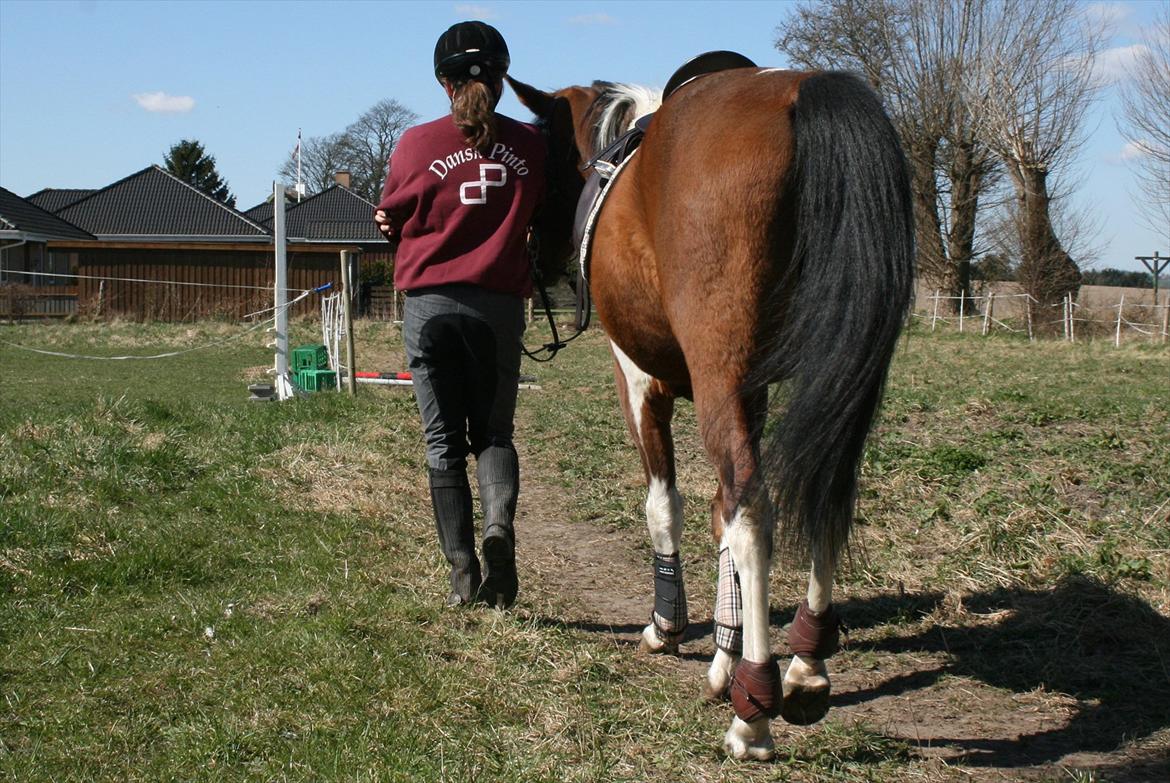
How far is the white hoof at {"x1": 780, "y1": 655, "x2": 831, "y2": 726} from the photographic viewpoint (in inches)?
116

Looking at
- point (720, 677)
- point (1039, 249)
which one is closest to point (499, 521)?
point (720, 677)

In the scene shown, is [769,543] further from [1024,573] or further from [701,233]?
[1024,573]

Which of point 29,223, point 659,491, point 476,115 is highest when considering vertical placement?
point 29,223

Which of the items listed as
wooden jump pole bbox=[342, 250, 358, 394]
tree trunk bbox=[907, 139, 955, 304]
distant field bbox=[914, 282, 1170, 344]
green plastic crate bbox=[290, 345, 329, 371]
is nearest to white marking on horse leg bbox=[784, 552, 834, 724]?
wooden jump pole bbox=[342, 250, 358, 394]

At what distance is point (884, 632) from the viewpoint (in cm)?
403

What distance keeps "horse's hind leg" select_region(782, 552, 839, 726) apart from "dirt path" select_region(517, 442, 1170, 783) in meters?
0.20

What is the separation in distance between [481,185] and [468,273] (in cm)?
34

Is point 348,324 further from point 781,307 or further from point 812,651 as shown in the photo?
point 781,307

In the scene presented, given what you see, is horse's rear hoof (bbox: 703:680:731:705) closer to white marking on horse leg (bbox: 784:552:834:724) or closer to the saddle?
white marking on horse leg (bbox: 784:552:834:724)

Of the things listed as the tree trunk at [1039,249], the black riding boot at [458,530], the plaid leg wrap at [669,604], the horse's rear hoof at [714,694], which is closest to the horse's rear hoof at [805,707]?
the horse's rear hoof at [714,694]

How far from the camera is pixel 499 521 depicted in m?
3.94

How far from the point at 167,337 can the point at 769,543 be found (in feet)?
80.1

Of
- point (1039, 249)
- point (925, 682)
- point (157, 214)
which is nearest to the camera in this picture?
point (925, 682)

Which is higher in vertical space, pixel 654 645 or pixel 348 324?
pixel 348 324
